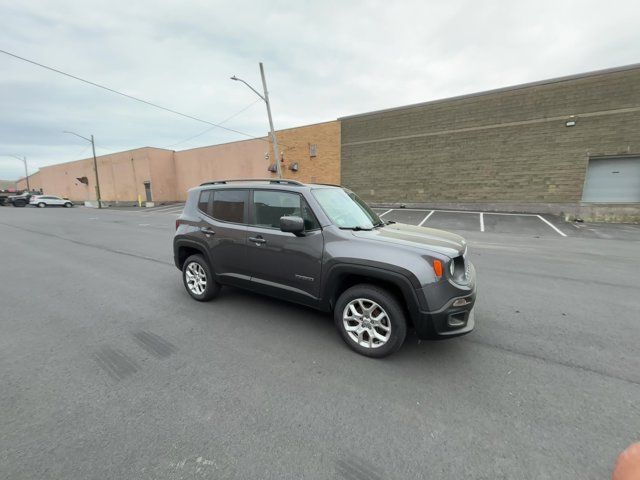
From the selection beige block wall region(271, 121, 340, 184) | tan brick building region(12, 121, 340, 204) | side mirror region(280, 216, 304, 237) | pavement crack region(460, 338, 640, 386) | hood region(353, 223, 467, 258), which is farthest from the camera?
tan brick building region(12, 121, 340, 204)

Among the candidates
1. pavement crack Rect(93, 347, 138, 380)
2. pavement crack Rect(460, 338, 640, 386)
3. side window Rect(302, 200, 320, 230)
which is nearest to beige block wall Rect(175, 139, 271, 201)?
side window Rect(302, 200, 320, 230)

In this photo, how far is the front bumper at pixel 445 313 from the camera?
2711 mm

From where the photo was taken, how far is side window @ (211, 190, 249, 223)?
158 inches

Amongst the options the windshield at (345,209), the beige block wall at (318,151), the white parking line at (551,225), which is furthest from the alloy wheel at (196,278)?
the beige block wall at (318,151)

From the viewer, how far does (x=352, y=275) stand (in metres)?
3.18

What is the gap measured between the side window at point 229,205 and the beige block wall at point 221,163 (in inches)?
887

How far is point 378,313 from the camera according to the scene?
9.97 ft

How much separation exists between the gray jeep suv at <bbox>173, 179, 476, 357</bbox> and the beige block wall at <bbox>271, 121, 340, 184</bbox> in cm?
1824

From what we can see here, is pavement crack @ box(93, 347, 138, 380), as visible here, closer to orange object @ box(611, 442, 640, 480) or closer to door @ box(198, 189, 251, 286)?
door @ box(198, 189, 251, 286)

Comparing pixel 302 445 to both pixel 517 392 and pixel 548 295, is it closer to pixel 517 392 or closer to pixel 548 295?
pixel 517 392

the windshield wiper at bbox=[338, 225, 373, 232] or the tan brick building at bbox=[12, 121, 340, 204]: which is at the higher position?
the tan brick building at bbox=[12, 121, 340, 204]

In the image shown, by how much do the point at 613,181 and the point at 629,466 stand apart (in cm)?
1904

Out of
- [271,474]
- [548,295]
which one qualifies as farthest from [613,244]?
[271,474]

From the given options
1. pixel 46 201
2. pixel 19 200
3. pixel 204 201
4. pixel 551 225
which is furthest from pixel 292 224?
pixel 19 200
